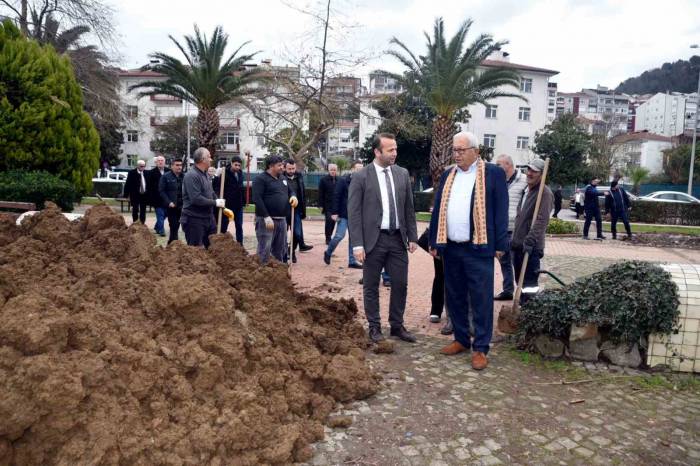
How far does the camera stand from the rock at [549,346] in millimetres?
5016

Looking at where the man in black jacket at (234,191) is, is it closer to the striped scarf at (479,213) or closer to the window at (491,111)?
the striped scarf at (479,213)

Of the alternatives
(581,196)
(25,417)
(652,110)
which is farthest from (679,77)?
(25,417)

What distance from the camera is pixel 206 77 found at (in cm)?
2378

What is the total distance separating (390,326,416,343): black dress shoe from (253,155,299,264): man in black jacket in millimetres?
2626

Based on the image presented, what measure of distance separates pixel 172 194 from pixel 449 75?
17.6m

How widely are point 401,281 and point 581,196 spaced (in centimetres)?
2619

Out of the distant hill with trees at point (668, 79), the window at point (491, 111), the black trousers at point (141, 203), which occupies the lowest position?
the black trousers at point (141, 203)

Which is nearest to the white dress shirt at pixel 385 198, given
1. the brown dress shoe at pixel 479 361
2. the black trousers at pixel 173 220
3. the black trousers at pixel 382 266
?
the black trousers at pixel 382 266

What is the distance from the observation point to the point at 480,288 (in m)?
4.90

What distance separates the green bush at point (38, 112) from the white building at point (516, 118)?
41.2 metres

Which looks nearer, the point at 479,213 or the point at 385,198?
the point at 479,213

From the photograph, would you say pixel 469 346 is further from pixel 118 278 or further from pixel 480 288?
pixel 118 278

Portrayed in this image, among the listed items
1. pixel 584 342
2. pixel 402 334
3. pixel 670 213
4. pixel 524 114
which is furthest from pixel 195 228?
pixel 524 114

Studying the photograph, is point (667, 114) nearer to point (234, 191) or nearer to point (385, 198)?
point (234, 191)
